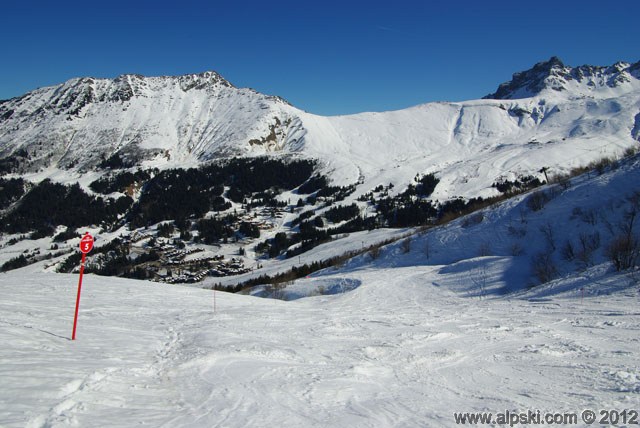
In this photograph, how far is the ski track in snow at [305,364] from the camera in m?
5.61

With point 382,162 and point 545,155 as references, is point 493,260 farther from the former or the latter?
point 382,162

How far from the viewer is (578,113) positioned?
19175 cm

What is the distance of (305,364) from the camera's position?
316 inches

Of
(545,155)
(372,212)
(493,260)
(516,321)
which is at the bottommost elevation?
(516,321)

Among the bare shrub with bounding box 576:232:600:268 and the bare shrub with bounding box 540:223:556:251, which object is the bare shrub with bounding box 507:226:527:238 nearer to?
the bare shrub with bounding box 540:223:556:251

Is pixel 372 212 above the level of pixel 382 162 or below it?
below

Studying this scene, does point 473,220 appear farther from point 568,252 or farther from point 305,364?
point 305,364

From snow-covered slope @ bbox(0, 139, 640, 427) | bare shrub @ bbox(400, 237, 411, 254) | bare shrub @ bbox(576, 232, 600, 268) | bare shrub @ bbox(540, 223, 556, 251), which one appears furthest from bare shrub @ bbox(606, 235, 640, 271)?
bare shrub @ bbox(400, 237, 411, 254)

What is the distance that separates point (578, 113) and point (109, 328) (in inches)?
8878

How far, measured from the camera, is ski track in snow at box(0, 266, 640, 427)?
5.61 metres

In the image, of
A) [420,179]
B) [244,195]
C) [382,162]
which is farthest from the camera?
[382,162]

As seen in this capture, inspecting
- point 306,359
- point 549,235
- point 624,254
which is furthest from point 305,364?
point 549,235

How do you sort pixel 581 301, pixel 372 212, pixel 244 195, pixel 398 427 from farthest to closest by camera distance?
1. pixel 244 195
2. pixel 372 212
3. pixel 581 301
4. pixel 398 427

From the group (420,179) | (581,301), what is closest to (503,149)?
(420,179)
